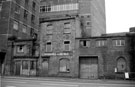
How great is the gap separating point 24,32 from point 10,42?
7.28 meters

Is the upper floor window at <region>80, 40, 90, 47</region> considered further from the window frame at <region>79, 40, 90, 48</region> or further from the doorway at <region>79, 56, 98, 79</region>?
the doorway at <region>79, 56, 98, 79</region>

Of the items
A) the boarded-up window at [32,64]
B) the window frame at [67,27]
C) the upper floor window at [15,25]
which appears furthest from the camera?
the upper floor window at [15,25]

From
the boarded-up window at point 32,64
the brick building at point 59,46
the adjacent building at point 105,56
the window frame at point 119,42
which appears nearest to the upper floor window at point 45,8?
the brick building at point 59,46

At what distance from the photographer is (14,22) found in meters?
36.6

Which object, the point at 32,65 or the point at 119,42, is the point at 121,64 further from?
the point at 32,65

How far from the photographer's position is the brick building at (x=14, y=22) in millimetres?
34091

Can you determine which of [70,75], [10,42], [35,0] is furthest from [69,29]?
[35,0]

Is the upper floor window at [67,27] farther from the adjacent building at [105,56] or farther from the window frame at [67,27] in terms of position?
the adjacent building at [105,56]

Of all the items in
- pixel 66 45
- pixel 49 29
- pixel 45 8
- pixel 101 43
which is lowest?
pixel 66 45

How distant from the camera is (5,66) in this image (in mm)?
33188

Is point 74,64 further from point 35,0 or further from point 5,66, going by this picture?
point 35,0

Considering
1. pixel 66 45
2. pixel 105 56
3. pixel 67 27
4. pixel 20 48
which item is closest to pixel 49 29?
pixel 67 27

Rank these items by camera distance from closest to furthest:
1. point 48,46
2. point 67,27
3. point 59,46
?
1. point 59,46
2. point 67,27
3. point 48,46

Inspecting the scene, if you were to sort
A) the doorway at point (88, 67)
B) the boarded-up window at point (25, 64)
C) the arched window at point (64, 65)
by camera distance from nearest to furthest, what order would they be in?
1. the doorway at point (88, 67)
2. the arched window at point (64, 65)
3. the boarded-up window at point (25, 64)
